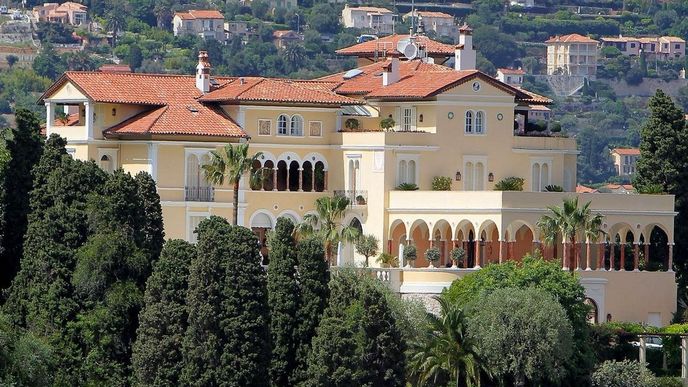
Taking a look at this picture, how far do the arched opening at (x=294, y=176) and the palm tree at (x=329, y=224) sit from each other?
54.5 inches

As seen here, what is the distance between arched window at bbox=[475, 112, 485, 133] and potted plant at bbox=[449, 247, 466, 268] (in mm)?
6456

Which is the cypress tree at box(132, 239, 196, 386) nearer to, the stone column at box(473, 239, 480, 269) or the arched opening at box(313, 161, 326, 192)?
the stone column at box(473, 239, 480, 269)

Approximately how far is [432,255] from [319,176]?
6.97 metres

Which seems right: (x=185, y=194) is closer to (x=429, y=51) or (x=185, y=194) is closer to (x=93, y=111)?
(x=93, y=111)

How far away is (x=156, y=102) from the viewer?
98688 mm

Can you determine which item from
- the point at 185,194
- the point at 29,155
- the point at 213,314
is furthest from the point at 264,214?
the point at 213,314

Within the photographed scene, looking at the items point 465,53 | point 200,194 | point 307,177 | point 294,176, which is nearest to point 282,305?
point 200,194

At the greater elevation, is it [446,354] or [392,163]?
[392,163]

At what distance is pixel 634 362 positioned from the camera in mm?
90562

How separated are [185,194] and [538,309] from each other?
49.8ft

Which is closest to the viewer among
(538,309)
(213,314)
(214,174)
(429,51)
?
(213,314)

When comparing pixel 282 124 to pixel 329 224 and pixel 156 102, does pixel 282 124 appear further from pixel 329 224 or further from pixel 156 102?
pixel 329 224

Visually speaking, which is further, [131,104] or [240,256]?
[131,104]

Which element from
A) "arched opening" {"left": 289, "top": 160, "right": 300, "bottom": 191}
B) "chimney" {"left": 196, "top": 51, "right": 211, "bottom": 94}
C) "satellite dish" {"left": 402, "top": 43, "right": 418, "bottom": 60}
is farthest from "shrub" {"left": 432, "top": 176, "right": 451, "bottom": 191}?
"satellite dish" {"left": 402, "top": 43, "right": 418, "bottom": 60}
